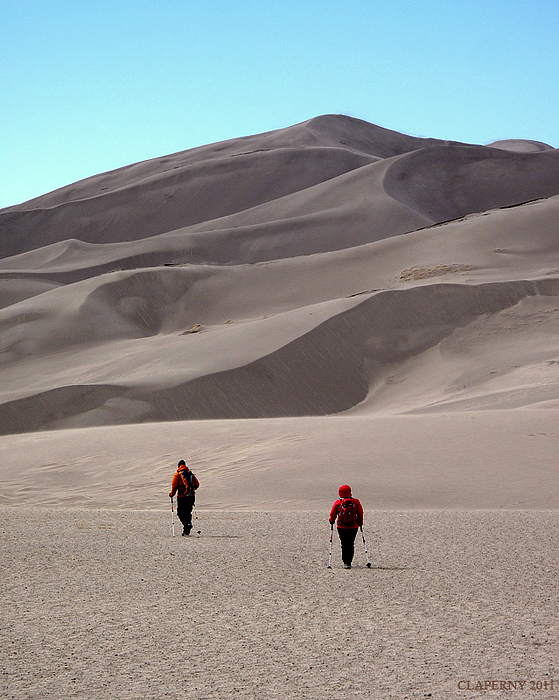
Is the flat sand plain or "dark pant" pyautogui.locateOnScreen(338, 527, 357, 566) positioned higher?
"dark pant" pyautogui.locateOnScreen(338, 527, 357, 566)

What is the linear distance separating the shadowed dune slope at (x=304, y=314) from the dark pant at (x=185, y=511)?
1082 centimetres

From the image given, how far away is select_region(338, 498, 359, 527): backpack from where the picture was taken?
7.90 m

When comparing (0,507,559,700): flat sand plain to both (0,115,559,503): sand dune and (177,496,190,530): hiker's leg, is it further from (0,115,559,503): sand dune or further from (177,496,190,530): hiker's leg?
(0,115,559,503): sand dune

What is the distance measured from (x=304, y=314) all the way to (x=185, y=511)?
20789 millimetres

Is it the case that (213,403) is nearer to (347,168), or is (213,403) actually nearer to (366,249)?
(366,249)

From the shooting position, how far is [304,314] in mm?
30422

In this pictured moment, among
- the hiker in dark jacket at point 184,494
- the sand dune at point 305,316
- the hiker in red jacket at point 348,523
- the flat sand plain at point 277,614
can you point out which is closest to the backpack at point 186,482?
the hiker in dark jacket at point 184,494

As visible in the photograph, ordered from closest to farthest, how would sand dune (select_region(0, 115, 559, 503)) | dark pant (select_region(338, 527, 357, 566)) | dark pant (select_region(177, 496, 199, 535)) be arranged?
1. dark pant (select_region(338, 527, 357, 566))
2. dark pant (select_region(177, 496, 199, 535))
3. sand dune (select_region(0, 115, 559, 503))

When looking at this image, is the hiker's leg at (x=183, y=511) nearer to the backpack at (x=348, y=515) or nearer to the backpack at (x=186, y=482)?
the backpack at (x=186, y=482)

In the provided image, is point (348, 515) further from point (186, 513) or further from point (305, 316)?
point (305, 316)

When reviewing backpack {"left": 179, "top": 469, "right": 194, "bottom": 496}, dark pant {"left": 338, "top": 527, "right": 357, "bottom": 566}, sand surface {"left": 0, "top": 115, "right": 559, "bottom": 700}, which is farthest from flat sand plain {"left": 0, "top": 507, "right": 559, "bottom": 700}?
backpack {"left": 179, "top": 469, "right": 194, "bottom": 496}

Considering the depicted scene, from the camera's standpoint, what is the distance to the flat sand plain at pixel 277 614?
15.6 feet

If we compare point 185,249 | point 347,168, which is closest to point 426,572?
point 185,249

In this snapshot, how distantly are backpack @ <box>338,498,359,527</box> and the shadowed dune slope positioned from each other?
38.5ft
